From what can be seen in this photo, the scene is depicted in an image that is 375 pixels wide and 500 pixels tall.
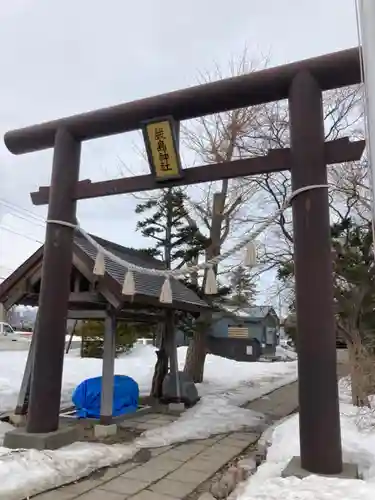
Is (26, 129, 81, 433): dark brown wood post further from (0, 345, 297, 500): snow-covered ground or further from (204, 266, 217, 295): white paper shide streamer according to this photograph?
(204, 266, 217, 295): white paper shide streamer

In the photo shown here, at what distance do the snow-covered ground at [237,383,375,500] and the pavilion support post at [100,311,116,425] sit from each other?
236cm

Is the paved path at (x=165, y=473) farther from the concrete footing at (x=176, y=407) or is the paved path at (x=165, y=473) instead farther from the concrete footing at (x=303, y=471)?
the concrete footing at (x=176, y=407)

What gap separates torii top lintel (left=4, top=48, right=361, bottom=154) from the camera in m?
4.49

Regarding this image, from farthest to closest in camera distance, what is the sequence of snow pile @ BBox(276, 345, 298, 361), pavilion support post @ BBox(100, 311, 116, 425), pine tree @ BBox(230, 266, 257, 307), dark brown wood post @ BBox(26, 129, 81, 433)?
snow pile @ BBox(276, 345, 298, 361), pine tree @ BBox(230, 266, 257, 307), pavilion support post @ BBox(100, 311, 116, 425), dark brown wood post @ BBox(26, 129, 81, 433)

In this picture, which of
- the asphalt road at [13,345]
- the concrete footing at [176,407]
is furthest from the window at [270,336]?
the concrete footing at [176,407]

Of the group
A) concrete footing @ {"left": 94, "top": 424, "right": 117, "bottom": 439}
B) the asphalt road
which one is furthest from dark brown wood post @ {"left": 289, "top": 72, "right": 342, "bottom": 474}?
the asphalt road

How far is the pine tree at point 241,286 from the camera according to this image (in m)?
12.8

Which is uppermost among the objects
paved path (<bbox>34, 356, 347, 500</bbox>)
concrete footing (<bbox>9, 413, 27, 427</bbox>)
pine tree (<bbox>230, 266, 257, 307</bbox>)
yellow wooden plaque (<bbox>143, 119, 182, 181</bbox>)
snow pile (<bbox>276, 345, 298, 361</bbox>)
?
yellow wooden plaque (<bbox>143, 119, 182, 181</bbox>)

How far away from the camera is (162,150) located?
5.30 metres

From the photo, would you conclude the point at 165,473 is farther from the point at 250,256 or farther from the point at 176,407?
the point at 176,407

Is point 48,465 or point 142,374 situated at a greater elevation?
point 142,374

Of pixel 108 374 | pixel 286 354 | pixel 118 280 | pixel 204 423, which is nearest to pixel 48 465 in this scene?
pixel 108 374

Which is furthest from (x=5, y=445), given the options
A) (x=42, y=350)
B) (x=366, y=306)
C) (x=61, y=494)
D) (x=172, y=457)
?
(x=366, y=306)

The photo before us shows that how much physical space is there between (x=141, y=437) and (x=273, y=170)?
393cm
